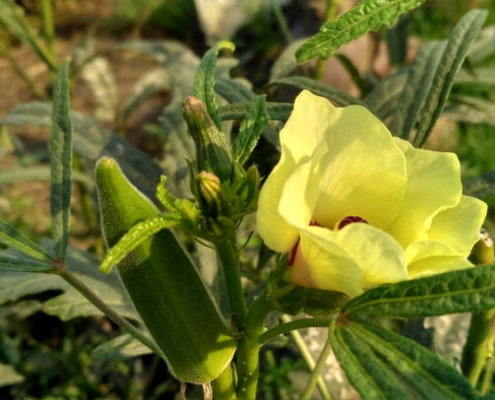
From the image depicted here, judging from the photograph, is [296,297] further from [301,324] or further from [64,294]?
[64,294]

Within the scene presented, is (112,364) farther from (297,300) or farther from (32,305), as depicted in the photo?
(297,300)

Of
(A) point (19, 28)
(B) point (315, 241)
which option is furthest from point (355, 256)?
(A) point (19, 28)

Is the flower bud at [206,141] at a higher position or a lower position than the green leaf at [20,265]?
higher

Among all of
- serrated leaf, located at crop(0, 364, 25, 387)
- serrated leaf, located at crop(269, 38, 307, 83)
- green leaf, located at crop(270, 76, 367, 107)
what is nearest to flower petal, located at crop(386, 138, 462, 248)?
green leaf, located at crop(270, 76, 367, 107)

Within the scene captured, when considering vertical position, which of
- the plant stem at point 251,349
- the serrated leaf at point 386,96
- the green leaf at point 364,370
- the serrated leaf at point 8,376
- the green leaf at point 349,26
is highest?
the green leaf at point 349,26

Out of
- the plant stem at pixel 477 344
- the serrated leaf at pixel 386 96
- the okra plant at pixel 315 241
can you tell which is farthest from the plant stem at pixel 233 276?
the serrated leaf at pixel 386 96

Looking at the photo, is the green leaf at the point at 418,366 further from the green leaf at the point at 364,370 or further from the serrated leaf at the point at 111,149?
the serrated leaf at the point at 111,149

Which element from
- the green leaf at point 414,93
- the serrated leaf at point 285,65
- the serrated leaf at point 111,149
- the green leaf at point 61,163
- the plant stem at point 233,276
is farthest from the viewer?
the serrated leaf at point 285,65
